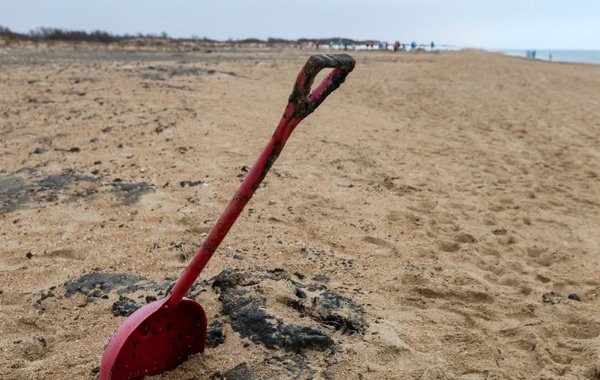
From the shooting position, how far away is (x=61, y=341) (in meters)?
2.20

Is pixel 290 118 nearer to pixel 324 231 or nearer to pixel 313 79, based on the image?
pixel 313 79

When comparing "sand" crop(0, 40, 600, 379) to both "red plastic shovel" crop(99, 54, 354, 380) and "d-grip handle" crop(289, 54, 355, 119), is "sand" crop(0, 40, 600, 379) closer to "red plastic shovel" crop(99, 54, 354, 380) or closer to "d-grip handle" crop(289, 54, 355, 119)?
"red plastic shovel" crop(99, 54, 354, 380)

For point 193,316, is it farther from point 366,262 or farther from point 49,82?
point 49,82

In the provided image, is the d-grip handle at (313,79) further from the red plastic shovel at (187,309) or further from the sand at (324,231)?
the sand at (324,231)

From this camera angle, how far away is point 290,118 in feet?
5.41

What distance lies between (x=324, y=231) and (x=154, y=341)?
70.1 inches

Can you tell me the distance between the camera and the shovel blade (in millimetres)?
1802

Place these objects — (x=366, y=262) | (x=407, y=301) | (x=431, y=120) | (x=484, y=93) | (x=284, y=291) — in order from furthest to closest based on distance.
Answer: (x=484, y=93) → (x=431, y=120) → (x=366, y=262) → (x=407, y=301) → (x=284, y=291)

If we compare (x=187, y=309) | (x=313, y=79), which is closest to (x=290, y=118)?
(x=313, y=79)

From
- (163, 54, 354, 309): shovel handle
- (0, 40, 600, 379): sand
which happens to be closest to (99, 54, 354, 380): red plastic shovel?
(163, 54, 354, 309): shovel handle

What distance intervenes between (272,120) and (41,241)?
455 cm

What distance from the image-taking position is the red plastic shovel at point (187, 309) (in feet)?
5.40

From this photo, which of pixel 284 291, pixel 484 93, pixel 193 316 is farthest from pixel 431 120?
pixel 193 316

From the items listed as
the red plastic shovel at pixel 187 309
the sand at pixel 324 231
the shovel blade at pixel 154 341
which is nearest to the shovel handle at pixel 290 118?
the red plastic shovel at pixel 187 309
